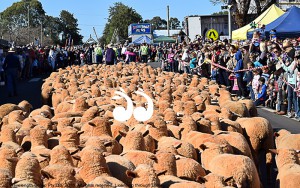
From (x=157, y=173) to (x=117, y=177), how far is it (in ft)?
1.46

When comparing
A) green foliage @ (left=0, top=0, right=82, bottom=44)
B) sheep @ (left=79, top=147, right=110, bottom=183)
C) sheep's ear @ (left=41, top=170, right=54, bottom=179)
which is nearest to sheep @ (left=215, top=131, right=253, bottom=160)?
sheep @ (left=79, top=147, right=110, bottom=183)

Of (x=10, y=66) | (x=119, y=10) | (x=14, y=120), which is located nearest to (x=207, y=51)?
(x=10, y=66)

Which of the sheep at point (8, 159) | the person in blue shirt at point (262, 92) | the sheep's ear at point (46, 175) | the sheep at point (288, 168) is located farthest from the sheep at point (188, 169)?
the person in blue shirt at point (262, 92)

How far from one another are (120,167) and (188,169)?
683mm

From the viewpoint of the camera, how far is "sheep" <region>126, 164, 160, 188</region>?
14.7 ft

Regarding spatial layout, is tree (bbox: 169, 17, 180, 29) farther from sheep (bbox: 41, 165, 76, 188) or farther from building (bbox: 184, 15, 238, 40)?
sheep (bbox: 41, 165, 76, 188)

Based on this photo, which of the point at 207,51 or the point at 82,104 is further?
the point at 207,51

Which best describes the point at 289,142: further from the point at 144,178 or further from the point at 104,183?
the point at 104,183

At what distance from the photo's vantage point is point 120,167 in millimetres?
5141

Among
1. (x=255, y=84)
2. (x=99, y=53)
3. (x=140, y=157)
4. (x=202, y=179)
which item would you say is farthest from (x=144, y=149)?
(x=99, y=53)

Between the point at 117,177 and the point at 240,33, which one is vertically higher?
the point at 240,33

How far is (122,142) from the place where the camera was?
252 inches

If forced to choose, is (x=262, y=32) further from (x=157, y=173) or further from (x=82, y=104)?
(x=157, y=173)

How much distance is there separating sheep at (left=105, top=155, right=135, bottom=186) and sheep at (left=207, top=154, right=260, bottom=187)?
34.5 inches
